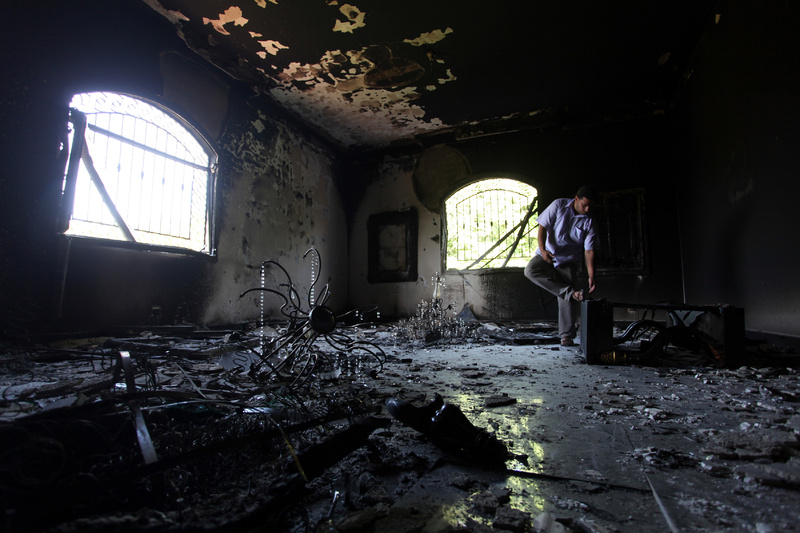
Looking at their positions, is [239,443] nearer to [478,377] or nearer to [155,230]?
[478,377]

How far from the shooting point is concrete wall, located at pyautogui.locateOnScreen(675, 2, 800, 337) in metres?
2.83

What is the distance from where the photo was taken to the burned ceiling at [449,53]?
13.4 ft

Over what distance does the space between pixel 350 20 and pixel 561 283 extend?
3.84 m

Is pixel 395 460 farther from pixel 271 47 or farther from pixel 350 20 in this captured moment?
pixel 271 47

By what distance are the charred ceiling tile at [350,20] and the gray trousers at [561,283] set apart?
11.2 feet

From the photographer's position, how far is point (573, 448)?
124cm

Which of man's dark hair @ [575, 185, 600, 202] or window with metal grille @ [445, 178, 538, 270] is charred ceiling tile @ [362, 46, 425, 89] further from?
man's dark hair @ [575, 185, 600, 202]

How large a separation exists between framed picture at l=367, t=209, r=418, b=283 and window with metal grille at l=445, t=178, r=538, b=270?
725 mm

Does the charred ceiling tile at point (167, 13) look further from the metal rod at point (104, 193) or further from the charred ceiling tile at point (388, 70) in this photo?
the charred ceiling tile at point (388, 70)

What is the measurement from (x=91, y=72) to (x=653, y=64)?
6709 mm

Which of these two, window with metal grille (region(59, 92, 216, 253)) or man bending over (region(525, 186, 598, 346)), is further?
man bending over (region(525, 186, 598, 346))

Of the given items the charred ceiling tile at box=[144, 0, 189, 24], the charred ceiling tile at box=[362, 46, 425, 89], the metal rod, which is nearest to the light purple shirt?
the charred ceiling tile at box=[362, 46, 425, 89]

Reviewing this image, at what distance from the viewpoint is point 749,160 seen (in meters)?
3.39

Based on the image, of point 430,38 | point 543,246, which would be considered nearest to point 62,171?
point 430,38
